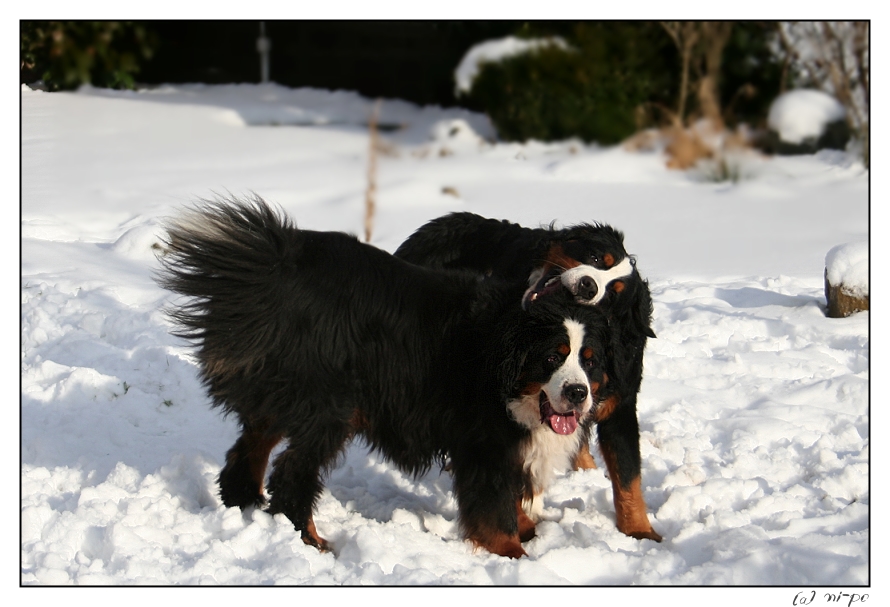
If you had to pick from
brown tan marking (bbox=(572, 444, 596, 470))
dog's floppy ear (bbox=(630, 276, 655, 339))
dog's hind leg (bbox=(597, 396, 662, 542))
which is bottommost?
brown tan marking (bbox=(572, 444, 596, 470))

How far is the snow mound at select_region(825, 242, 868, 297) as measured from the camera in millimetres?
6320

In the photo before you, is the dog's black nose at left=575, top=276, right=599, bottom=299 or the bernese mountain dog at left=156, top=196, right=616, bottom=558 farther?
the dog's black nose at left=575, top=276, right=599, bottom=299

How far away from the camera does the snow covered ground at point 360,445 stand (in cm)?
345

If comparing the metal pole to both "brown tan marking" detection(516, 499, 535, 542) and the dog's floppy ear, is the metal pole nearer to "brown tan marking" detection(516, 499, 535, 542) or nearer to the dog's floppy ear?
the dog's floppy ear

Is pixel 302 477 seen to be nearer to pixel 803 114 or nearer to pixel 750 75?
pixel 750 75

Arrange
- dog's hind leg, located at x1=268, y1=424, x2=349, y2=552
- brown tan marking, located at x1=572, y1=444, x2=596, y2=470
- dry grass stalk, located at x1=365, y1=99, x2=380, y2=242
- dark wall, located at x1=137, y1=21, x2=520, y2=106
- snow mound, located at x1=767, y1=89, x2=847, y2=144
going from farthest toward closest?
dry grass stalk, located at x1=365, y1=99, x2=380, y2=242 < snow mound, located at x1=767, y1=89, x2=847, y2=144 < dark wall, located at x1=137, y1=21, x2=520, y2=106 < brown tan marking, located at x1=572, y1=444, x2=596, y2=470 < dog's hind leg, located at x1=268, y1=424, x2=349, y2=552

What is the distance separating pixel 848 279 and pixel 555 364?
381cm

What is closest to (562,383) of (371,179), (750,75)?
(750,75)

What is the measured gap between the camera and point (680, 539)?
3.80m

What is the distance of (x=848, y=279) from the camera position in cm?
638

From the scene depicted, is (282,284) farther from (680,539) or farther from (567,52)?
(567,52)

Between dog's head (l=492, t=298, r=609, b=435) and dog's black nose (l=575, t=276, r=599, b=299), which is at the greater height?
dog's black nose (l=575, t=276, r=599, b=299)

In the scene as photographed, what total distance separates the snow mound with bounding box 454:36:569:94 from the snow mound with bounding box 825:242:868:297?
8.41 feet

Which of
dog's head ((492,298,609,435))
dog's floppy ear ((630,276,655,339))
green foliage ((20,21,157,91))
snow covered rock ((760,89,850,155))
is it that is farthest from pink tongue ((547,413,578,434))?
snow covered rock ((760,89,850,155))
